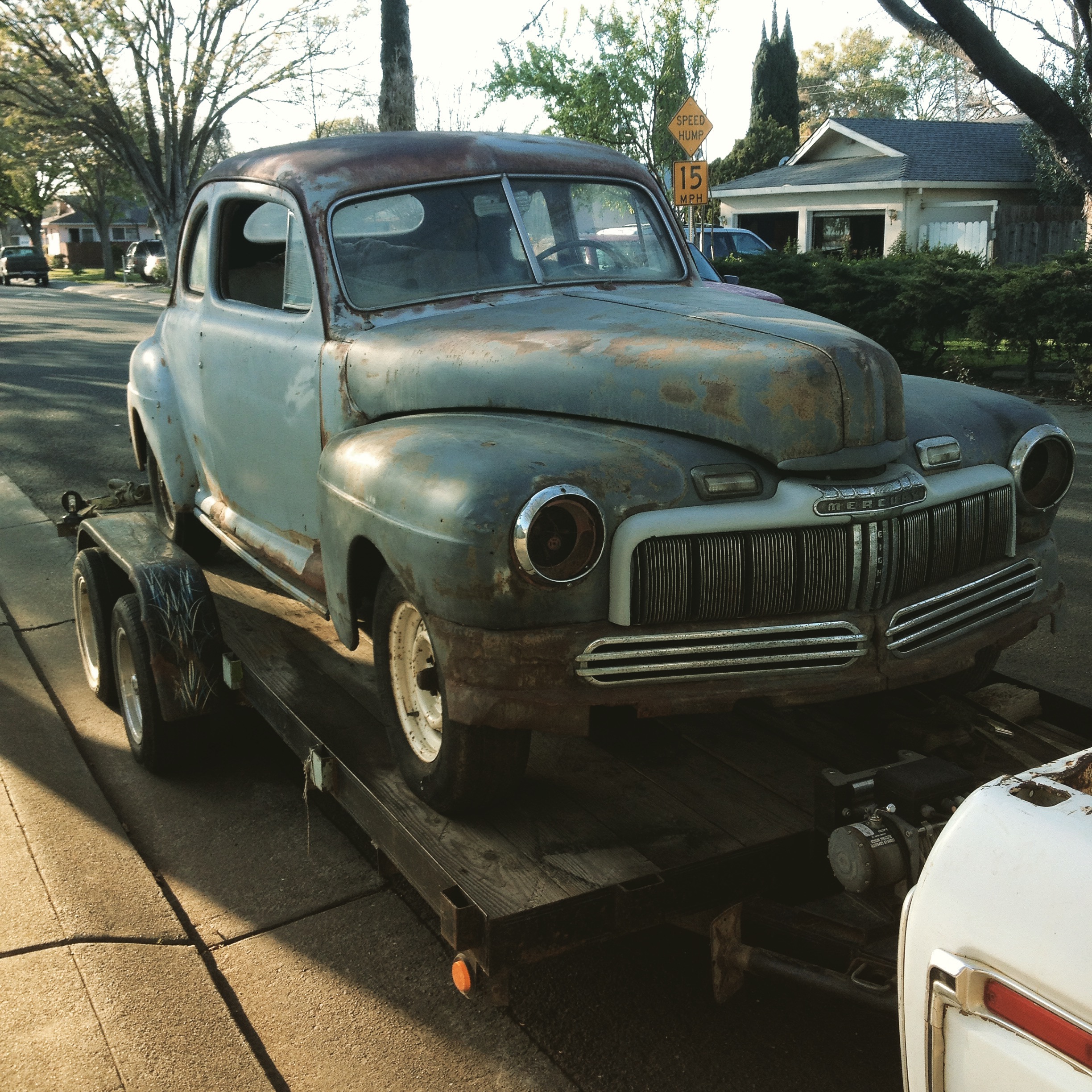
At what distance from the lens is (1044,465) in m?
3.49

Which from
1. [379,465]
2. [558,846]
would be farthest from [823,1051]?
[379,465]

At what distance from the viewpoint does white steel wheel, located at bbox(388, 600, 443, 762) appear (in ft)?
9.90

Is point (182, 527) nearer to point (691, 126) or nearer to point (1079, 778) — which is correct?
point (1079, 778)

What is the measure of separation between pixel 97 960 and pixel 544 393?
77.3 inches

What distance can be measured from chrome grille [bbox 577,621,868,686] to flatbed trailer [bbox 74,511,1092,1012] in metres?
0.15

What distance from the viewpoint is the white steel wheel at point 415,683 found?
3018 millimetres

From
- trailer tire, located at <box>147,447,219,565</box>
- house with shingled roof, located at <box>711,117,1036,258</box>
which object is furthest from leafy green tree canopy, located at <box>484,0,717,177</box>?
trailer tire, located at <box>147,447,219,565</box>

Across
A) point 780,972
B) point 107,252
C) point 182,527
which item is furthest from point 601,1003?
point 107,252

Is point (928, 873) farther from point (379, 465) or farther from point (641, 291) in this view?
point (641, 291)

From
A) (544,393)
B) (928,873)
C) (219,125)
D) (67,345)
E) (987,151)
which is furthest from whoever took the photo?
(219,125)

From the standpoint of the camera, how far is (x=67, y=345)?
20.1 metres

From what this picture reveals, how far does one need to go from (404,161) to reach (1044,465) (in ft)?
7.67

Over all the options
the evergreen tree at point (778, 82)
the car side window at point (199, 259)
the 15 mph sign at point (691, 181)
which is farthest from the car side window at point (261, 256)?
the evergreen tree at point (778, 82)

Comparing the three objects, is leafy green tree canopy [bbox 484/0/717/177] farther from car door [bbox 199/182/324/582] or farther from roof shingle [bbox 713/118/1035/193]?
car door [bbox 199/182/324/582]
